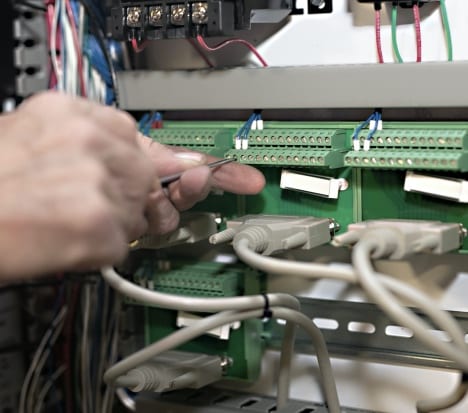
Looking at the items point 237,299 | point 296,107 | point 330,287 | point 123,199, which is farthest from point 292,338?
point 123,199

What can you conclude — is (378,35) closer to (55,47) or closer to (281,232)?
(281,232)

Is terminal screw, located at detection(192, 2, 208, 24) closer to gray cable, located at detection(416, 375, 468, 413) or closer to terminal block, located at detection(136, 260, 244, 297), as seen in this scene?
terminal block, located at detection(136, 260, 244, 297)

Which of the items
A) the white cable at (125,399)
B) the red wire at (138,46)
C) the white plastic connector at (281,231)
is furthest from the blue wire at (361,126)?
the white cable at (125,399)

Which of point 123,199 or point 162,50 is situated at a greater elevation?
point 162,50

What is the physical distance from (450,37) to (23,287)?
0.83 m

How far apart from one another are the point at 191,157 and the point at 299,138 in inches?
6.7

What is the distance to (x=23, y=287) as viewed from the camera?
1.36 metres

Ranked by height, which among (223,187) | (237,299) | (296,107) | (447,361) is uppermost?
(296,107)

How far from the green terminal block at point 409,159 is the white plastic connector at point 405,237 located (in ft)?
0.24

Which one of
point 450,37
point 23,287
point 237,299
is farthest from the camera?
point 23,287

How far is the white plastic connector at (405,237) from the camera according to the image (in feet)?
2.87

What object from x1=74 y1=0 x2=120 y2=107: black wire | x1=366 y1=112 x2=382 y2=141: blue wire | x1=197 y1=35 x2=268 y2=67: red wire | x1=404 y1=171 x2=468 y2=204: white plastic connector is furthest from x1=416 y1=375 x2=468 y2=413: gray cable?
x1=74 y1=0 x2=120 y2=107: black wire

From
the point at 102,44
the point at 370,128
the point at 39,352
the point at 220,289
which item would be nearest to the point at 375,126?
the point at 370,128

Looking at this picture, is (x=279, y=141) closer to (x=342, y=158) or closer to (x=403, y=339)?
(x=342, y=158)
